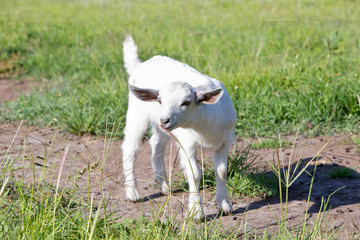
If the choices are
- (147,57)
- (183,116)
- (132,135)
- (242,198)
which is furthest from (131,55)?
(147,57)

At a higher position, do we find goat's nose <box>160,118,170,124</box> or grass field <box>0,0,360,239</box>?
goat's nose <box>160,118,170,124</box>

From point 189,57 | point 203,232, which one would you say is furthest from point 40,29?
point 203,232

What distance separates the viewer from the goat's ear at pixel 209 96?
11.2ft

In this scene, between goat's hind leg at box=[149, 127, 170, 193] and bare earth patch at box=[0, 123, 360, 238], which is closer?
bare earth patch at box=[0, 123, 360, 238]

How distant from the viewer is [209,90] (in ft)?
12.0

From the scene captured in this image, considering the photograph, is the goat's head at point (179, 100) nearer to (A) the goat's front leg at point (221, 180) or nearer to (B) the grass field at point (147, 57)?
(B) the grass field at point (147, 57)

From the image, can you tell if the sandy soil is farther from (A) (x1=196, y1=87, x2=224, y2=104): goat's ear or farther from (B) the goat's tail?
(B) the goat's tail

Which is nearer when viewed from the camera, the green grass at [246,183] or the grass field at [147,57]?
the grass field at [147,57]

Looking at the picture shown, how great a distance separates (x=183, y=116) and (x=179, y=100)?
0.13 m

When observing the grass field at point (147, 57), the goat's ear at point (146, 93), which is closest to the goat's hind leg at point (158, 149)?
the grass field at point (147, 57)

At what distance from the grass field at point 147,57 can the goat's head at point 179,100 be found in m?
0.41

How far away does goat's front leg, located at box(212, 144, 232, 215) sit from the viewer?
388cm

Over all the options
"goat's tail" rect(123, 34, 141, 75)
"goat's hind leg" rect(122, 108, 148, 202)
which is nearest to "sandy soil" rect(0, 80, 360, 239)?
"goat's hind leg" rect(122, 108, 148, 202)

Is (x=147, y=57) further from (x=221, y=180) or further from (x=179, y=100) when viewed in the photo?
(x=179, y=100)
